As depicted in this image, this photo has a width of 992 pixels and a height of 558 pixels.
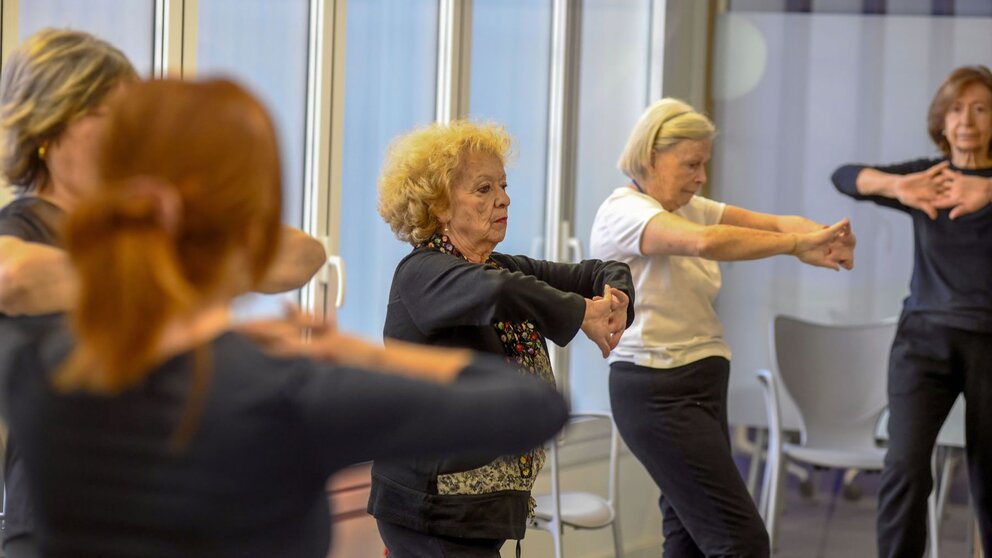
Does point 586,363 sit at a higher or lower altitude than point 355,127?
lower

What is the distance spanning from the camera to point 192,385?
3.34ft

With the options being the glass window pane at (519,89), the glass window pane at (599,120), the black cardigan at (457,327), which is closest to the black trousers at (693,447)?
the black cardigan at (457,327)

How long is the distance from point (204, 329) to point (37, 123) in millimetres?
719

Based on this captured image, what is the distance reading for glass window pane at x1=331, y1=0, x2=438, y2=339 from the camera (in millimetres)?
3787

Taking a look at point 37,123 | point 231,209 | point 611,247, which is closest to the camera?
point 231,209

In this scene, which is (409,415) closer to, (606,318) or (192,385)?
(192,385)

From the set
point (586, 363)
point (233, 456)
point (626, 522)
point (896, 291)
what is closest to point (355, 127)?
point (586, 363)

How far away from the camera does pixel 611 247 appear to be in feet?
10.1

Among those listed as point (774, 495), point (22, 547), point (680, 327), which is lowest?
point (774, 495)

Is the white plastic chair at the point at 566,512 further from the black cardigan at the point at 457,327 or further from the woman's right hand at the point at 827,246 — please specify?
the black cardigan at the point at 457,327

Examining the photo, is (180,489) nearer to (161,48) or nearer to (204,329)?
(204,329)

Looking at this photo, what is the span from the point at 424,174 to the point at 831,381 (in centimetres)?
286

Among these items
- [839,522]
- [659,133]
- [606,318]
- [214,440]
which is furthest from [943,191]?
[214,440]

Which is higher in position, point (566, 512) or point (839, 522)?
point (566, 512)
